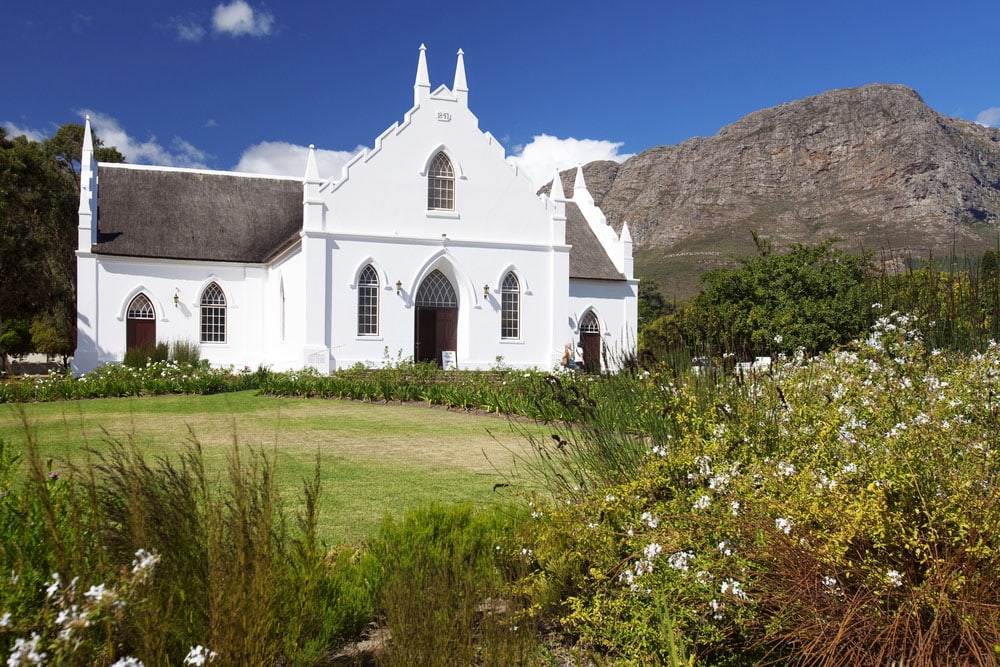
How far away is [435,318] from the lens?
28.4m

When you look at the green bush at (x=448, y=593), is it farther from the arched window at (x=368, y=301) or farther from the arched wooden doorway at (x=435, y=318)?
the arched wooden doorway at (x=435, y=318)

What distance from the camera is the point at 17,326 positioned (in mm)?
42906

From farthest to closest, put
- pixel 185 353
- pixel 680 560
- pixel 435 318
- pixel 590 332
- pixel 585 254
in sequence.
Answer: pixel 585 254 → pixel 590 332 → pixel 435 318 → pixel 185 353 → pixel 680 560

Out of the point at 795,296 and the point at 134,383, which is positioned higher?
the point at 795,296

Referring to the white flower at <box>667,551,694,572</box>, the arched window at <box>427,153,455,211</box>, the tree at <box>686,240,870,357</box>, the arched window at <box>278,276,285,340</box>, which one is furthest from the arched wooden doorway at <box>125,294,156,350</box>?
the white flower at <box>667,551,694,572</box>

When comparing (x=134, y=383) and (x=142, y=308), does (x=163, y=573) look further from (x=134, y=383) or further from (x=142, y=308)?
(x=142, y=308)

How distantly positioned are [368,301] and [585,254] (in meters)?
10.9

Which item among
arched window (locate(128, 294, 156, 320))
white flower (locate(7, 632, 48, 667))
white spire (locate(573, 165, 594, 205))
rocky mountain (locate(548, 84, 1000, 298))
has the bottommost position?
white flower (locate(7, 632, 48, 667))

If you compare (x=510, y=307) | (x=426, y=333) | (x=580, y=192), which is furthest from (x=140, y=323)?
(x=580, y=192)

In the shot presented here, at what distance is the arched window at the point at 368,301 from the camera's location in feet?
88.5

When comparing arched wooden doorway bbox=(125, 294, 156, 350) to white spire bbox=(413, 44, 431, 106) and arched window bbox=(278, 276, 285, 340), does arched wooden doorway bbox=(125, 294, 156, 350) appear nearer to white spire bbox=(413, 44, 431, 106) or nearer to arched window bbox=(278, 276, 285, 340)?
arched window bbox=(278, 276, 285, 340)

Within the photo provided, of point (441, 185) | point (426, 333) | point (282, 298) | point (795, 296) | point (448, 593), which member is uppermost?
point (441, 185)

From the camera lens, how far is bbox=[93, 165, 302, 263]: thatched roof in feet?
98.0

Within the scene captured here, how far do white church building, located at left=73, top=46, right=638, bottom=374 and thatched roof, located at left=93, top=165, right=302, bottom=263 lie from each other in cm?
6
